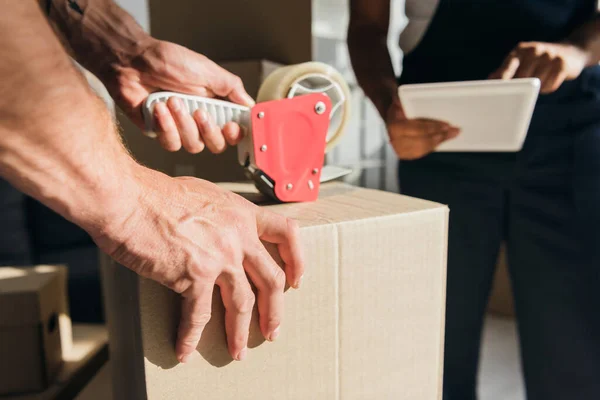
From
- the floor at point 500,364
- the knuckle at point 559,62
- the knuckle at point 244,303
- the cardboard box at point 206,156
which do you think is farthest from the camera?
the floor at point 500,364

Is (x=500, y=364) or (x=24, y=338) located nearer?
(x=24, y=338)

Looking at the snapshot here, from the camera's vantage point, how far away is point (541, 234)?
0.81 metres

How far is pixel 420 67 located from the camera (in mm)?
918

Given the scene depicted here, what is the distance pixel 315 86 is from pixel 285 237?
0.33 metres

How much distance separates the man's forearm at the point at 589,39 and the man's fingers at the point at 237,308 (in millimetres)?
688

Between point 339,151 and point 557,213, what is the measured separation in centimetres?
152

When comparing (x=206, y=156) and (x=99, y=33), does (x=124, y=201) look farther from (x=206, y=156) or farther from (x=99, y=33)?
(x=206, y=156)

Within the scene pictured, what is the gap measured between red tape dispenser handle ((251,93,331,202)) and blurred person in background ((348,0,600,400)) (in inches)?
9.3

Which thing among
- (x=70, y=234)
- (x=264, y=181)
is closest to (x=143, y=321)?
(x=264, y=181)

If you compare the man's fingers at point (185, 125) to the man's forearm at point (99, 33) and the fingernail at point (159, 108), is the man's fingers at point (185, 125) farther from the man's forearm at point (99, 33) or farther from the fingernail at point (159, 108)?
the man's forearm at point (99, 33)

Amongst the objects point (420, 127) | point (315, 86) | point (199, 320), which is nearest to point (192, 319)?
point (199, 320)

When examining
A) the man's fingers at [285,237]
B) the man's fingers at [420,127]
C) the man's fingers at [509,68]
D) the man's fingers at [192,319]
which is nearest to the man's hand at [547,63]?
the man's fingers at [509,68]

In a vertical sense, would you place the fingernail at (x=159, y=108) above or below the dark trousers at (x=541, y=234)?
above

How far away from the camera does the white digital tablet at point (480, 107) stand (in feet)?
2.06
